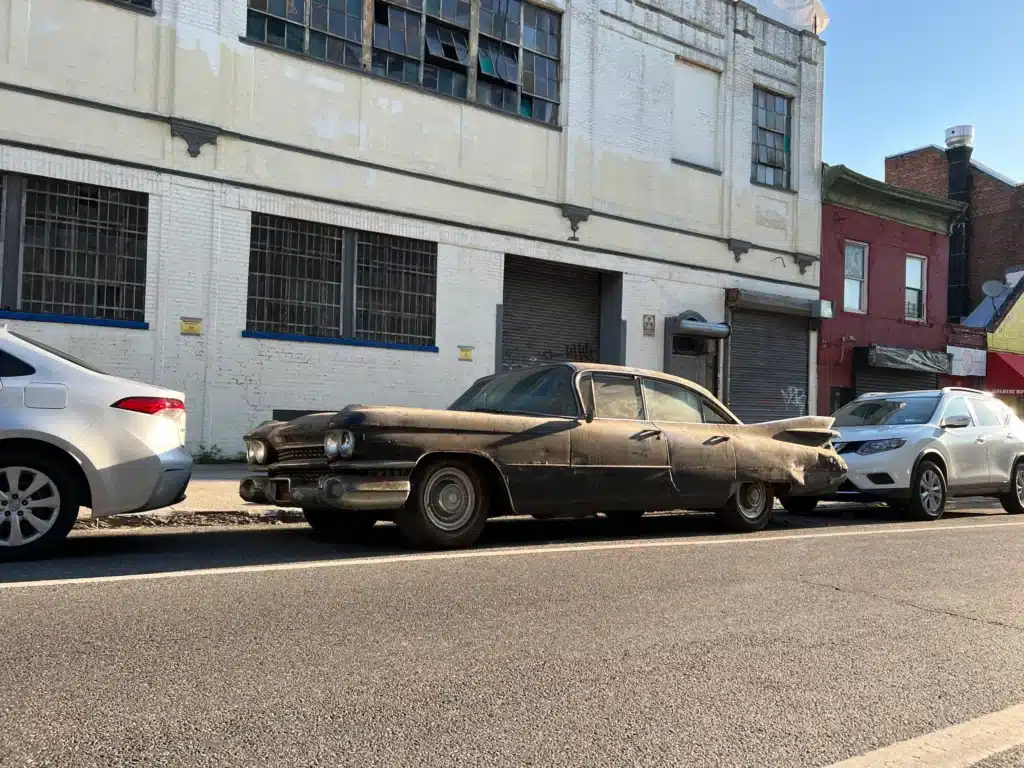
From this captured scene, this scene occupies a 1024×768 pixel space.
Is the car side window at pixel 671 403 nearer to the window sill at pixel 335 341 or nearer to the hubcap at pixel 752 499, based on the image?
the hubcap at pixel 752 499

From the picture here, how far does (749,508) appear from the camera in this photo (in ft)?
29.1

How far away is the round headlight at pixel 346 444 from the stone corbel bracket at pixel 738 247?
1529 cm

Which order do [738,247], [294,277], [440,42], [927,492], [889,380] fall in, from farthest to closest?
[889,380] < [738,247] < [440,42] < [294,277] < [927,492]

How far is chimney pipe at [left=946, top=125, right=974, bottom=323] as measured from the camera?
102ft

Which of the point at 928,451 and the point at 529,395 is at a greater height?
the point at 529,395

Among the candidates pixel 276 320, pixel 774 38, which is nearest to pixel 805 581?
pixel 276 320

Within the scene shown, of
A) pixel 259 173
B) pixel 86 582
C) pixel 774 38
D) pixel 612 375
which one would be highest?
pixel 774 38

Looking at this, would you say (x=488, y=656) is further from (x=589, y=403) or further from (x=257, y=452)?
(x=257, y=452)

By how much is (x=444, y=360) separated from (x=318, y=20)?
595 centimetres

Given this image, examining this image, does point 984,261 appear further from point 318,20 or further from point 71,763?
point 71,763

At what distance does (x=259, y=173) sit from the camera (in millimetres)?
13820

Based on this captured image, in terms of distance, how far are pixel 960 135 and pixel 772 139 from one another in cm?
1351

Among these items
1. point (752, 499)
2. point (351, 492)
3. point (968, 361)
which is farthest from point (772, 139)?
point (351, 492)

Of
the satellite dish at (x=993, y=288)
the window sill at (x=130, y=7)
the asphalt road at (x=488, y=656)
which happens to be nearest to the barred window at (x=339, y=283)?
the window sill at (x=130, y=7)
